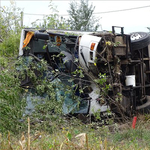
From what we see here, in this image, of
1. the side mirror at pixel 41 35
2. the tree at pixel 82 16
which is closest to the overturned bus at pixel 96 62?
the side mirror at pixel 41 35

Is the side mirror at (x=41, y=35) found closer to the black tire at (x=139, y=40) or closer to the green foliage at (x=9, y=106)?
the green foliage at (x=9, y=106)

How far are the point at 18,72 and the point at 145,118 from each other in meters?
3.52

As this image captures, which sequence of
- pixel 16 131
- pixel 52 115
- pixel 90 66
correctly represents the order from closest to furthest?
pixel 16 131, pixel 52 115, pixel 90 66

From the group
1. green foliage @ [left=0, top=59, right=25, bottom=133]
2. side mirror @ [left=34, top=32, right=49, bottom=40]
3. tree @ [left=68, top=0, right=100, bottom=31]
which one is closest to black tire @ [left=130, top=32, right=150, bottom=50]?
side mirror @ [left=34, top=32, right=49, bottom=40]

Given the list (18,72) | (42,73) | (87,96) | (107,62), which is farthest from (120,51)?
(18,72)

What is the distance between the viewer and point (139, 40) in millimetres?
8648

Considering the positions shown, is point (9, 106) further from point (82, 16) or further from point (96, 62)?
point (82, 16)

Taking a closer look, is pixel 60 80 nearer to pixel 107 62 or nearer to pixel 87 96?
pixel 87 96

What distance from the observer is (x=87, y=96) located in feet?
25.2

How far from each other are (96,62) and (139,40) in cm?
204

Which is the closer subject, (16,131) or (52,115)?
(16,131)

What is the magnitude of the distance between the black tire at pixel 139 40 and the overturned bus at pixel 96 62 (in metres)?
0.03

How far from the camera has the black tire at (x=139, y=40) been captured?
337 inches

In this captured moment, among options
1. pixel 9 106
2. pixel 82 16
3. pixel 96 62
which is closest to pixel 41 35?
pixel 96 62
